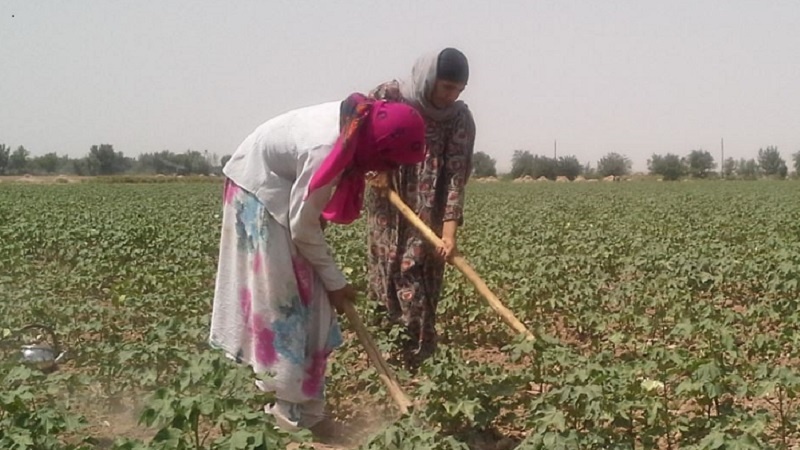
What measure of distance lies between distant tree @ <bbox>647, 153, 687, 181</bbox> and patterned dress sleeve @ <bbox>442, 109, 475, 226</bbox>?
66.1 metres

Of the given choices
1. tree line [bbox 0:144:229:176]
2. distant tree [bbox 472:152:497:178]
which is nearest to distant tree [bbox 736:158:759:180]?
distant tree [bbox 472:152:497:178]

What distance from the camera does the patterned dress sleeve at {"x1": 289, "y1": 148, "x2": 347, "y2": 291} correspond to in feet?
12.3

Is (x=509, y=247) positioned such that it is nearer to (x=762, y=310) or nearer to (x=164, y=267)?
(x=164, y=267)

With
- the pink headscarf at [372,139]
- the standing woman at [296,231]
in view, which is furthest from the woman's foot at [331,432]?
the pink headscarf at [372,139]

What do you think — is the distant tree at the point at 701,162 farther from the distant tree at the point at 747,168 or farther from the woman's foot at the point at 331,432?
the woman's foot at the point at 331,432

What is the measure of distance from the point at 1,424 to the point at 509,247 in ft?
29.9

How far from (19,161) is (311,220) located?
81.2m

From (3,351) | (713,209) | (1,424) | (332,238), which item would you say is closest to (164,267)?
(3,351)

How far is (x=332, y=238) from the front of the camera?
13422mm

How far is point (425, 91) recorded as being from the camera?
15.7 feet

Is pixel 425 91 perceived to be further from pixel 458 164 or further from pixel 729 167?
pixel 729 167

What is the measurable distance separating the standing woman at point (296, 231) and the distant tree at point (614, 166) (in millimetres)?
74161

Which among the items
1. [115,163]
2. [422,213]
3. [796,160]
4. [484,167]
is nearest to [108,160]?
[115,163]

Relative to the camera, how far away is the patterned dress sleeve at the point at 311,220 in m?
3.75
